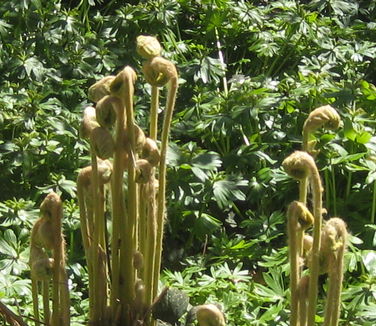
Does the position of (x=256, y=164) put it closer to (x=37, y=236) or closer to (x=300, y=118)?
(x=300, y=118)

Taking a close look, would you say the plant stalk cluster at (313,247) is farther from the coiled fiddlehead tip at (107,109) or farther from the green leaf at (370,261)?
the green leaf at (370,261)

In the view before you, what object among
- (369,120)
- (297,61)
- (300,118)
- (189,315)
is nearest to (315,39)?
(297,61)

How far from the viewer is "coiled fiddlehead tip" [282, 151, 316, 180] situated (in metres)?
1.31

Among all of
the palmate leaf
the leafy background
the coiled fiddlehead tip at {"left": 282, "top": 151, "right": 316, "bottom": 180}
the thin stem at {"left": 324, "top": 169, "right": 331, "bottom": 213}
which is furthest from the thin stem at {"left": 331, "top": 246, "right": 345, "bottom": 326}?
the thin stem at {"left": 324, "top": 169, "right": 331, "bottom": 213}

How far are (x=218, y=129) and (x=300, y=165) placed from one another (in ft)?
5.62

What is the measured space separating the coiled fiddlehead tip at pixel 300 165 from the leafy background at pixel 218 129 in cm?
73

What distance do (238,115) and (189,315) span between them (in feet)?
5.19

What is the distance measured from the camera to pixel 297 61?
12.5ft

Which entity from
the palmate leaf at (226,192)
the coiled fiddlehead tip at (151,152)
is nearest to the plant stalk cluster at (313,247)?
the coiled fiddlehead tip at (151,152)

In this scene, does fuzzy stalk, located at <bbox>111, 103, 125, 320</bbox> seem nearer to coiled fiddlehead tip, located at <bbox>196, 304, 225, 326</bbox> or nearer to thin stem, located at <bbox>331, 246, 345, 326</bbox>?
coiled fiddlehead tip, located at <bbox>196, 304, 225, 326</bbox>

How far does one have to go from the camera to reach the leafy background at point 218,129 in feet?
7.60

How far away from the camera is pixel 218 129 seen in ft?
9.92

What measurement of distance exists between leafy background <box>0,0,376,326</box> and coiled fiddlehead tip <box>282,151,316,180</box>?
0.73 m

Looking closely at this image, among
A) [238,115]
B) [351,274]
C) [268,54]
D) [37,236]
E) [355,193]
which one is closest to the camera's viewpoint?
[37,236]
